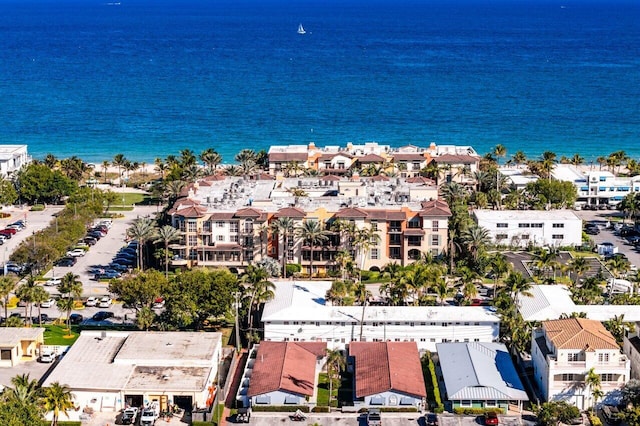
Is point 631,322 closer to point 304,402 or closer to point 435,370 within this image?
point 435,370

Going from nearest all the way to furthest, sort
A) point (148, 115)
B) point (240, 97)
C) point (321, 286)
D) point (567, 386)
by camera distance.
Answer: point (567, 386) < point (321, 286) < point (148, 115) < point (240, 97)

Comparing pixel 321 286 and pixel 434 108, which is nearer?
pixel 321 286

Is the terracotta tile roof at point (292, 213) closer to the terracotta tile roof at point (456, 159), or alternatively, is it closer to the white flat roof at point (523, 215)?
the white flat roof at point (523, 215)

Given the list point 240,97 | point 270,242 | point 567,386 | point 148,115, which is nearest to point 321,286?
point 270,242

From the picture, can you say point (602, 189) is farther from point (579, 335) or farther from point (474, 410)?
point (474, 410)

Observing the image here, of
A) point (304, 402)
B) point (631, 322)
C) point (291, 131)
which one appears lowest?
point (304, 402)

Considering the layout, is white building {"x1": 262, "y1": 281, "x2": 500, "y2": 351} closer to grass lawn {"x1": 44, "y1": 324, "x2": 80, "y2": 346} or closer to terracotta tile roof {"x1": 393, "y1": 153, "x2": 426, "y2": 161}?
grass lawn {"x1": 44, "y1": 324, "x2": 80, "y2": 346}

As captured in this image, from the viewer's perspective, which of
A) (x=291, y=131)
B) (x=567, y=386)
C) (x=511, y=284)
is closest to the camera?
(x=567, y=386)

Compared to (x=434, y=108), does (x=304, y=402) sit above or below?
below
